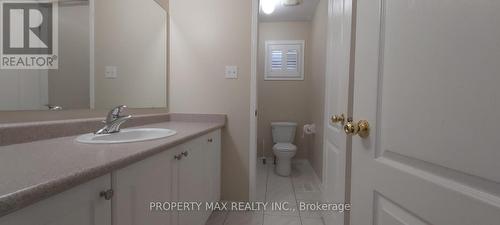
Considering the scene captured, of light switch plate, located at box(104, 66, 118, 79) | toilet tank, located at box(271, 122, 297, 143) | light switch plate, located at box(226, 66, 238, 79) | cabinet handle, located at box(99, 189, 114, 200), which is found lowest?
toilet tank, located at box(271, 122, 297, 143)

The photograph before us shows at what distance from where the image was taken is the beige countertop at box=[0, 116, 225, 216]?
398 mm

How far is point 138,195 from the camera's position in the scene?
0.77 m

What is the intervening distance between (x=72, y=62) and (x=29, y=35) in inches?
8.2

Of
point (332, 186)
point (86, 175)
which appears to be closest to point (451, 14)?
point (86, 175)

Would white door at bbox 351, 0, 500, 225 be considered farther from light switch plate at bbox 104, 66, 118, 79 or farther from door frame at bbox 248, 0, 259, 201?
light switch plate at bbox 104, 66, 118, 79

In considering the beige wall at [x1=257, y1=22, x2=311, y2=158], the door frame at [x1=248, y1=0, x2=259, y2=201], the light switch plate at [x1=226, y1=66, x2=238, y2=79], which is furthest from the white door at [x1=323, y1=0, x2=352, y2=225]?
the beige wall at [x1=257, y1=22, x2=311, y2=158]

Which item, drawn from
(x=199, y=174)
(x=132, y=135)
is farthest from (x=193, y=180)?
(x=132, y=135)

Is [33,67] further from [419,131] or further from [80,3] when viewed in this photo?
[419,131]

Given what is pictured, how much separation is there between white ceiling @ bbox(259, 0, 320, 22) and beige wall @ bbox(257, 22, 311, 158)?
0.29 ft

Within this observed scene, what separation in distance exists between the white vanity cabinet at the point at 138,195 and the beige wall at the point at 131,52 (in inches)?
25.7

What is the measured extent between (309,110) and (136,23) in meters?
2.47

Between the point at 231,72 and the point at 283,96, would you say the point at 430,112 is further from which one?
the point at 283,96

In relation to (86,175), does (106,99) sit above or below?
above

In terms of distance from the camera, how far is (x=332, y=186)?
143 cm
